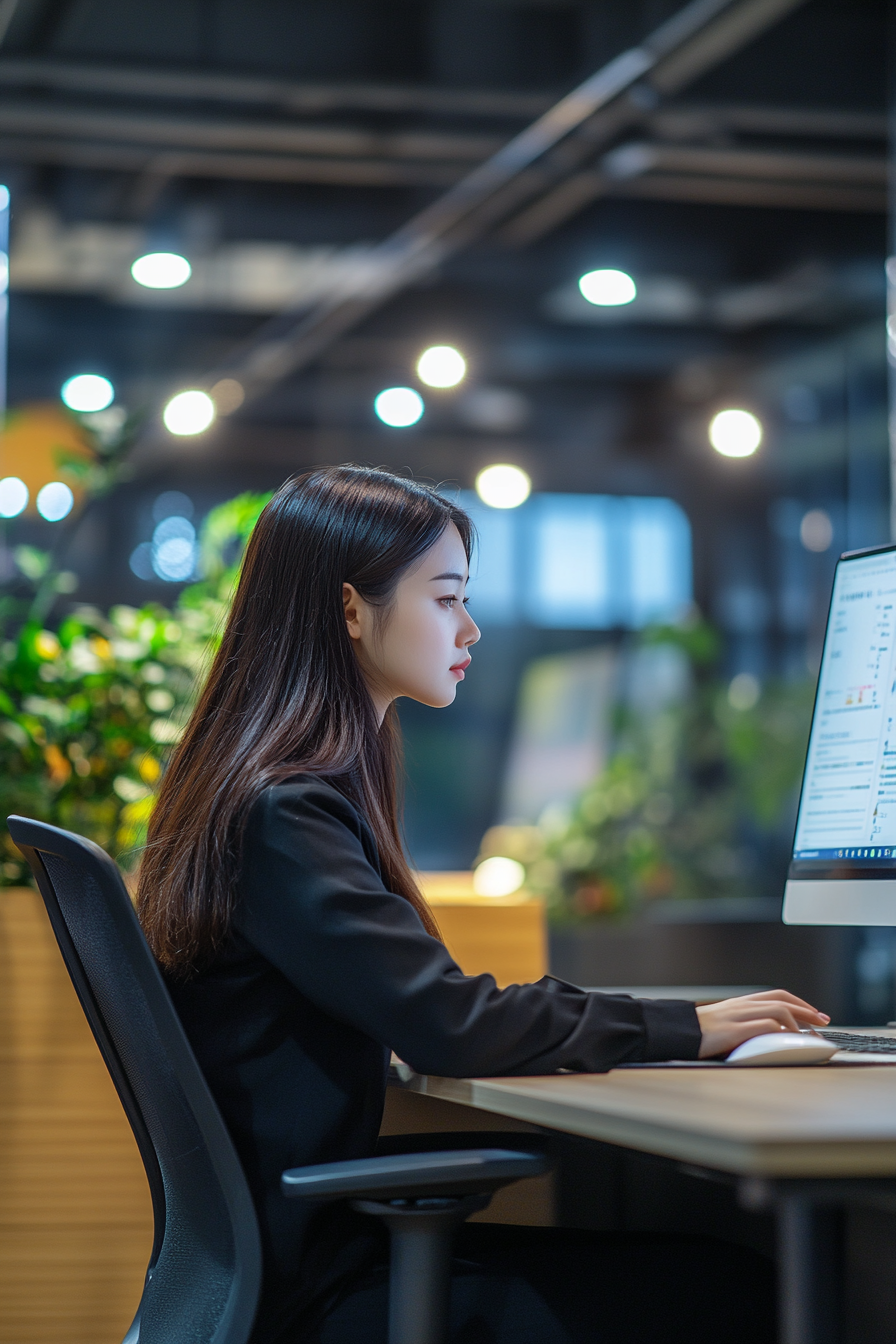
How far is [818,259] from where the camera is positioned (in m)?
6.58

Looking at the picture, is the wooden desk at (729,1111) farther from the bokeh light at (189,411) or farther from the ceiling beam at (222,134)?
the ceiling beam at (222,134)

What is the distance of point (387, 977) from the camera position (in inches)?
47.2

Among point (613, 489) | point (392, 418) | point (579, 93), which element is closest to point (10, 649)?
point (579, 93)

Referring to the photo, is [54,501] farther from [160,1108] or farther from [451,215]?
[160,1108]

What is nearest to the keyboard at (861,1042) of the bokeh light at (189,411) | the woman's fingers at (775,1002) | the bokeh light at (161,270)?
the woman's fingers at (775,1002)

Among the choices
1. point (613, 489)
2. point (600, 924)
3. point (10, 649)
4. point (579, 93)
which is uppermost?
point (579, 93)

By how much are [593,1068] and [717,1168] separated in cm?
36

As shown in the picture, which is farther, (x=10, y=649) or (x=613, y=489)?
(x=613, y=489)

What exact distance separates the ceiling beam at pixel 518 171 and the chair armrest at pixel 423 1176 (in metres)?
4.00

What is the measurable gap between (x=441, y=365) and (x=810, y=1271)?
5.70 m

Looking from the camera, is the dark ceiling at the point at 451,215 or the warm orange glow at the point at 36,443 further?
the warm orange glow at the point at 36,443

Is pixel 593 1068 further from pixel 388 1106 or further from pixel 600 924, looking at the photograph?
pixel 600 924

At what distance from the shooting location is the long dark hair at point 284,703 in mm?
1324

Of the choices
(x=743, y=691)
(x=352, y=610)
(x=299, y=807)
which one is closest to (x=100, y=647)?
(x=352, y=610)
